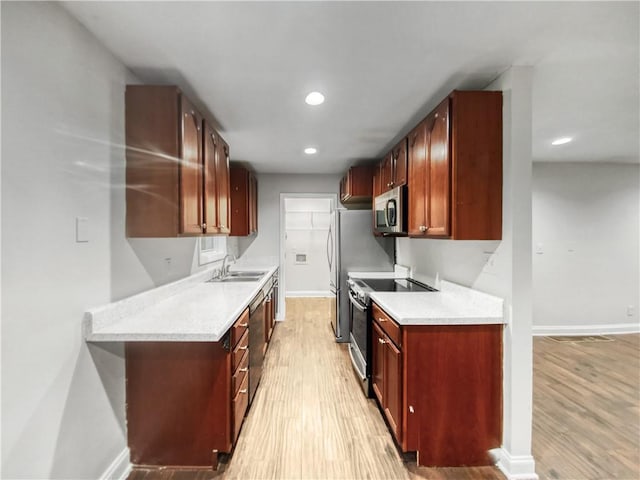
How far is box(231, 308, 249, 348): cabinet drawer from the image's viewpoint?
183cm

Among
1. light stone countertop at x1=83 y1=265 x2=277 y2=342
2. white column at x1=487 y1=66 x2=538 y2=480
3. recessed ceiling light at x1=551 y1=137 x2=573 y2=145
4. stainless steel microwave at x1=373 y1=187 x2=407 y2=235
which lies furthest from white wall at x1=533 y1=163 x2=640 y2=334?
light stone countertop at x1=83 y1=265 x2=277 y2=342

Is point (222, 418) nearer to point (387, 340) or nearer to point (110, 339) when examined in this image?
point (110, 339)

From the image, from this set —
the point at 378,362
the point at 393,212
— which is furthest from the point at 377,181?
the point at 378,362

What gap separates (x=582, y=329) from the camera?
162 inches

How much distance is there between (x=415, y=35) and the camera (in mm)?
1434

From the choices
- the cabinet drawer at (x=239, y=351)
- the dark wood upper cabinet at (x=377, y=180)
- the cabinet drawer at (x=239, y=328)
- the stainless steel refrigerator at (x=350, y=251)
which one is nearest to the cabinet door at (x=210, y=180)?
the cabinet drawer at (x=239, y=328)

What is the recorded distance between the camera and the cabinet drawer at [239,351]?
1.84 metres

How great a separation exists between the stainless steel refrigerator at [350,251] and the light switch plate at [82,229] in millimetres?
2729

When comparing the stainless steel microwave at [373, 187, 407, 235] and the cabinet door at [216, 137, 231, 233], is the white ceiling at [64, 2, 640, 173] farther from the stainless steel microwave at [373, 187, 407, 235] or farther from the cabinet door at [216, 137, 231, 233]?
the stainless steel microwave at [373, 187, 407, 235]

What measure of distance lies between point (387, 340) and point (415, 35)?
1.82m

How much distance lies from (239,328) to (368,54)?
6.01 ft

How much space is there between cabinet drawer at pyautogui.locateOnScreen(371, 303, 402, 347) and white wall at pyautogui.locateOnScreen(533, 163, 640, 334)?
3.04 metres

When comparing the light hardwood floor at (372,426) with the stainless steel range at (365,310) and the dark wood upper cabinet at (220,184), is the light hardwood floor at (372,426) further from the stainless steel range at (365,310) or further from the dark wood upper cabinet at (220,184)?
the dark wood upper cabinet at (220,184)

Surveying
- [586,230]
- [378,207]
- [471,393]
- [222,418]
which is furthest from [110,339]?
[586,230]
